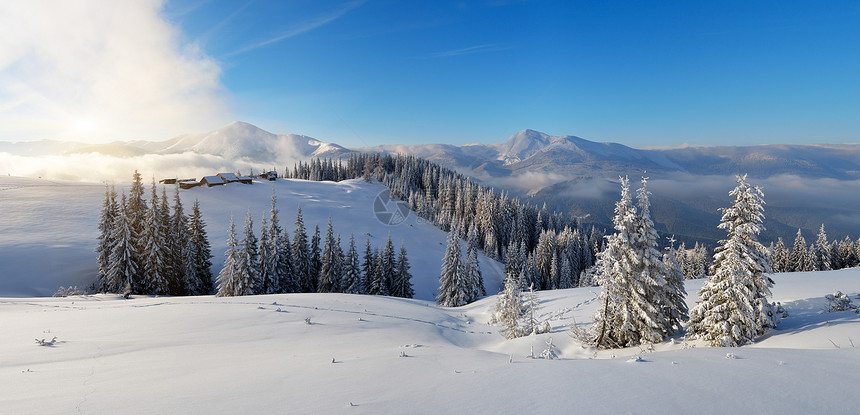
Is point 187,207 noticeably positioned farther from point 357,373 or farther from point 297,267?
point 357,373

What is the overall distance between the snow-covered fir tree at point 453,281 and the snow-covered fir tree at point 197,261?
30.5m

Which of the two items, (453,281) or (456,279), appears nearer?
(456,279)

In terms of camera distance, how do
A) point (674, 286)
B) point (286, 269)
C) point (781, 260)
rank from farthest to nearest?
point (781, 260) → point (286, 269) → point (674, 286)

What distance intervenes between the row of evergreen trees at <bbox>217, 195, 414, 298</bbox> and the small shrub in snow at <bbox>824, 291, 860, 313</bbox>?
43424mm

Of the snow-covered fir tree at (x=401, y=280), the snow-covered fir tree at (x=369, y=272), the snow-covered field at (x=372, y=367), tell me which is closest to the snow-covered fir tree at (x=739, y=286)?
the snow-covered field at (x=372, y=367)

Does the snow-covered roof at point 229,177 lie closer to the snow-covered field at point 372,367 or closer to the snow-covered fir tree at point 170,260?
the snow-covered fir tree at point 170,260

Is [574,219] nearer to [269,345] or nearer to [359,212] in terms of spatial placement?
[359,212]

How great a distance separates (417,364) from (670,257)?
14.1 meters

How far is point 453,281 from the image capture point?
45469 millimetres

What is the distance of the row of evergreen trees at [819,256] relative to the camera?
2176 inches

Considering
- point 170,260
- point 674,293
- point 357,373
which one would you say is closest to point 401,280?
point 170,260

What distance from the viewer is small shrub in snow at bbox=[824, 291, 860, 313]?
1344cm

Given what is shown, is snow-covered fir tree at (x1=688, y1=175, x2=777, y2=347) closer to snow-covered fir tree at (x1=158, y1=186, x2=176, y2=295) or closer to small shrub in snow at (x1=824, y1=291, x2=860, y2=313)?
small shrub in snow at (x1=824, y1=291, x2=860, y2=313)
